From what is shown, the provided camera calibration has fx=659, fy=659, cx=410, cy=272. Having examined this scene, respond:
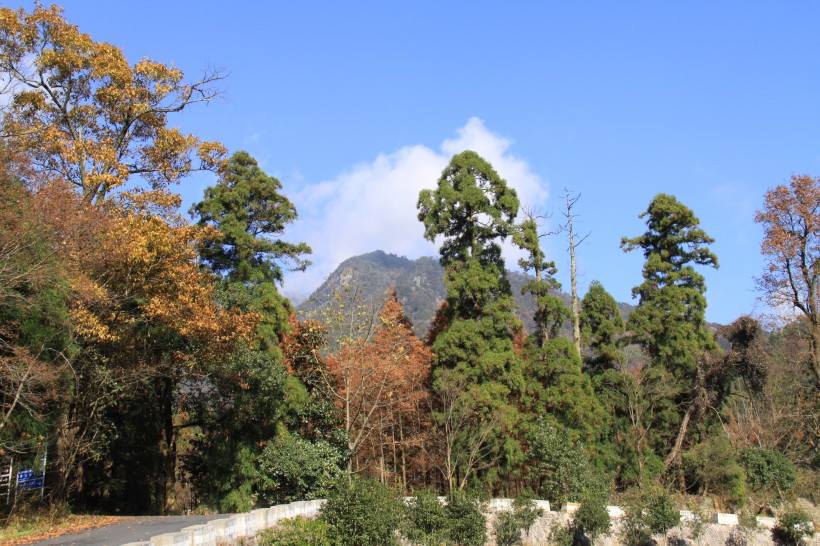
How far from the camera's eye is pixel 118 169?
16594 mm

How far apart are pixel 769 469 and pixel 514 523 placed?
785 cm

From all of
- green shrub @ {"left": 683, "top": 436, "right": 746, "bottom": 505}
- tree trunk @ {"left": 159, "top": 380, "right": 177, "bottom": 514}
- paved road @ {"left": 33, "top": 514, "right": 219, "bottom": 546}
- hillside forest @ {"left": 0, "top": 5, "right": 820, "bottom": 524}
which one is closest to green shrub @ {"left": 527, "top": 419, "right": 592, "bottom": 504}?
hillside forest @ {"left": 0, "top": 5, "right": 820, "bottom": 524}

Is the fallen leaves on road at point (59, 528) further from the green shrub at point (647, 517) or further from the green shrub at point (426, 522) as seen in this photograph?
the green shrub at point (647, 517)

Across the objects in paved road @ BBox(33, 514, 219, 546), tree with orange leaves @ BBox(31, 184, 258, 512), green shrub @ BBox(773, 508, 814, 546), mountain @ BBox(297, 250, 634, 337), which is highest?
mountain @ BBox(297, 250, 634, 337)

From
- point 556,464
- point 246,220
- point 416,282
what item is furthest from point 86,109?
point 416,282

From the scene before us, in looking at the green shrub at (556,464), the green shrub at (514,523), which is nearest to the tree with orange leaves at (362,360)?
the green shrub at (514,523)

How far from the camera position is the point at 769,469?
18.6 metres

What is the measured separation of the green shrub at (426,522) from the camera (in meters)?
15.0

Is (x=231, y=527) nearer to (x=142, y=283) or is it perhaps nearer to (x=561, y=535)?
(x=142, y=283)

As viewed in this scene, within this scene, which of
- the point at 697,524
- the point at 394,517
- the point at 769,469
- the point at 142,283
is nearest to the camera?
the point at 394,517

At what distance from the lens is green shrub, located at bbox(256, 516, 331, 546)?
11.9 metres

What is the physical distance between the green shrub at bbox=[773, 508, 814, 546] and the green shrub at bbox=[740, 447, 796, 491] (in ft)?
8.09

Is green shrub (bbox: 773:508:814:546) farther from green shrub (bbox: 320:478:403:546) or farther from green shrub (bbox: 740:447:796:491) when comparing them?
green shrub (bbox: 320:478:403:546)

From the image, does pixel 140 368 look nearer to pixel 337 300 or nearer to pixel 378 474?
pixel 337 300
